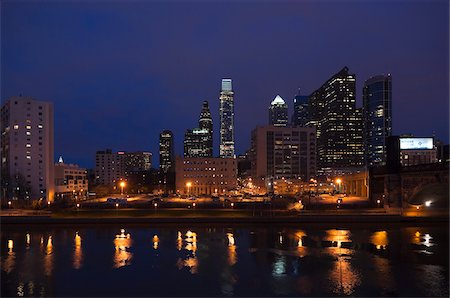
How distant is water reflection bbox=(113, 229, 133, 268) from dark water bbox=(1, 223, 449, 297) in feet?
0.28

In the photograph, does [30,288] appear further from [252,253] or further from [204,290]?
[252,253]

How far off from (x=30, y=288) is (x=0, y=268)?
7.00m

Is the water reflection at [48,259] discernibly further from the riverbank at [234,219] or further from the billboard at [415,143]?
the billboard at [415,143]

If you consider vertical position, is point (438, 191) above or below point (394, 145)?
below

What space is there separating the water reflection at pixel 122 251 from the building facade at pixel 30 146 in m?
77.1

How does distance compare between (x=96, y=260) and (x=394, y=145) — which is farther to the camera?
(x=394, y=145)

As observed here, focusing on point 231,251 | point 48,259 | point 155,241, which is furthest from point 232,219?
point 48,259

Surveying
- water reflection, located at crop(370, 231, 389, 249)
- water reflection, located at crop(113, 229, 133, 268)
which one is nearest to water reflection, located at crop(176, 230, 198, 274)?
water reflection, located at crop(113, 229, 133, 268)

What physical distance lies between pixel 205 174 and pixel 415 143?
91253 millimetres

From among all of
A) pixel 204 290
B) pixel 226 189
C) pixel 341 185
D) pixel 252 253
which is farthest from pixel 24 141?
pixel 204 290

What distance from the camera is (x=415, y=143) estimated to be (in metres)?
83.4

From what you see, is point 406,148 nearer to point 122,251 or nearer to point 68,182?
point 122,251

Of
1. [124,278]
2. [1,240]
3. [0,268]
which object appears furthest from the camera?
[1,240]

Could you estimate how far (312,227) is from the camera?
50656 mm
